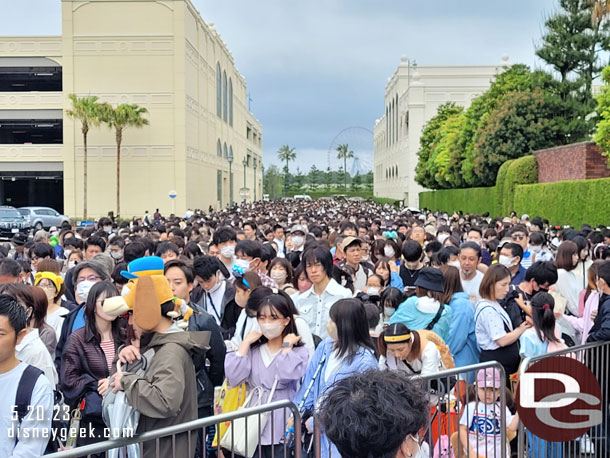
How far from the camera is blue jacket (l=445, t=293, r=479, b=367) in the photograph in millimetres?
6254

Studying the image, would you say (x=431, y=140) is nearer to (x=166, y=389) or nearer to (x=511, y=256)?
(x=511, y=256)

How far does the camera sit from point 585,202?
2452cm

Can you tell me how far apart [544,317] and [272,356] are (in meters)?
2.62

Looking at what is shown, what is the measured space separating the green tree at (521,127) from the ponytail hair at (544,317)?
34.0 m

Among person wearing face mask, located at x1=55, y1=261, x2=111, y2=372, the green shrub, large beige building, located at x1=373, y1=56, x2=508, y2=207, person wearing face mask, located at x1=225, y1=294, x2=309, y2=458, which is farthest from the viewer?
large beige building, located at x1=373, y1=56, x2=508, y2=207

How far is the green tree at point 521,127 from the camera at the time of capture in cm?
3775

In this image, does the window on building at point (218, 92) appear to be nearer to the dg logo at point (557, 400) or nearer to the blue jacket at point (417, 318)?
the blue jacket at point (417, 318)

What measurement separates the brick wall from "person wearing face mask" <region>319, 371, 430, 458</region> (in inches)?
1102

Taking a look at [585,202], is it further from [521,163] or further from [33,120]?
[33,120]

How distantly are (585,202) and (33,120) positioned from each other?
39.8 m

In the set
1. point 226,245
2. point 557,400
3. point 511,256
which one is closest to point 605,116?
point 511,256

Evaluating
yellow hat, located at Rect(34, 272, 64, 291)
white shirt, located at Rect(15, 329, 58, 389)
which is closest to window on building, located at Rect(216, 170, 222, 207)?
yellow hat, located at Rect(34, 272, 64, 291)

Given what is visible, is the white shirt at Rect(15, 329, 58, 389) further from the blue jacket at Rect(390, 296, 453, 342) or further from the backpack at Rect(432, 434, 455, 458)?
the blue jacket at Rect(390, 296, 453, 342)

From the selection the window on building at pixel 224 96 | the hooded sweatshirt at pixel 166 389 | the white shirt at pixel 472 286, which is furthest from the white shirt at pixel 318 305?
the window on building at pixel 224 96
